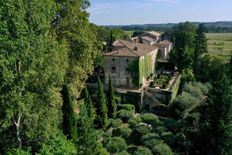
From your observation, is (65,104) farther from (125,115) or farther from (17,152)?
(125,115)

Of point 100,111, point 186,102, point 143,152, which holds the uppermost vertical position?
point 100,111

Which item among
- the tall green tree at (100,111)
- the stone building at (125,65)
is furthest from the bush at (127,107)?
the tall green tree at (100,111)

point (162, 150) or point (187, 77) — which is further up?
point (187, 77)

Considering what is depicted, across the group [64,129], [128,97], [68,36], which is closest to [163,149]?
[64,129]

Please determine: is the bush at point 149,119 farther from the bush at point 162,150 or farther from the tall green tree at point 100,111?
the bush at point 162,150

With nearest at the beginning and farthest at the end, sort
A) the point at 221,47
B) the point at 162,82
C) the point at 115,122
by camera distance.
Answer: the point at 115,122 < the point at 162,82 < the point at 221,47

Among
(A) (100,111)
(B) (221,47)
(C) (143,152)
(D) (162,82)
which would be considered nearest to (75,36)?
(A) (100,111)

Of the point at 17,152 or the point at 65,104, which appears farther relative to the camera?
the point at 65,104
